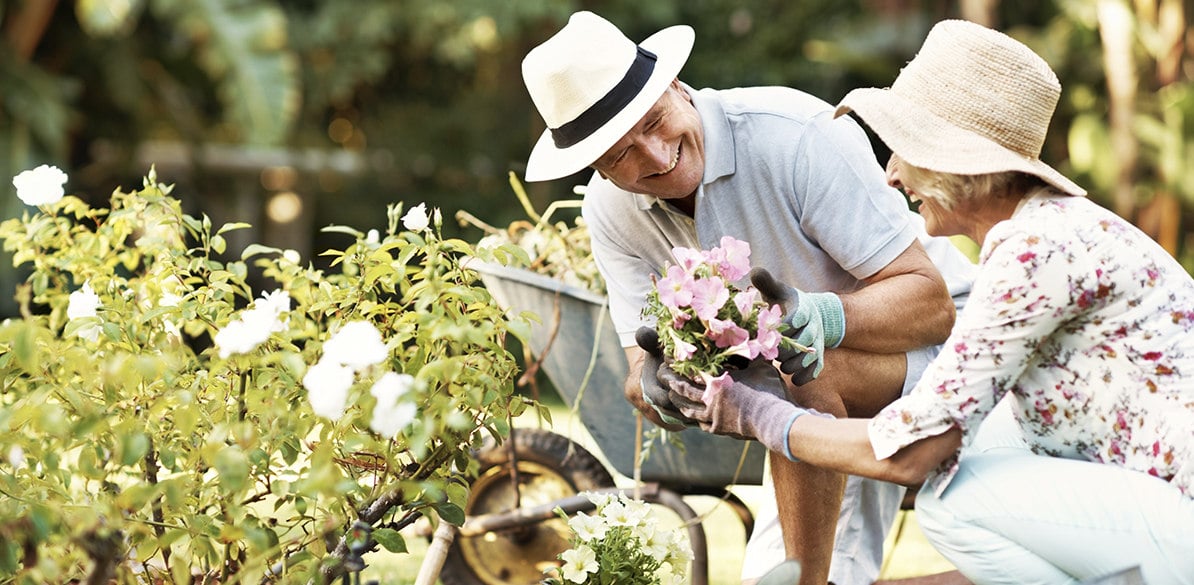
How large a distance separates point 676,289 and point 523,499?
1.26 meters

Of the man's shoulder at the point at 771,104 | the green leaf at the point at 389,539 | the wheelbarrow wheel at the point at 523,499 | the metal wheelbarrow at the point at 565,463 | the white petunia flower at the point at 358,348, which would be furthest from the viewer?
the wheelbarrow wheel at the point at 523,499

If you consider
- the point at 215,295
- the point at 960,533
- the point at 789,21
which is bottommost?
the point at 960,533

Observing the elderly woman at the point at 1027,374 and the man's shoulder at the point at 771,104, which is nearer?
the elderly woman at the point at 1027,374

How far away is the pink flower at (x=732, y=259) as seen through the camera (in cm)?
185

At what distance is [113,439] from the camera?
70.0 inches

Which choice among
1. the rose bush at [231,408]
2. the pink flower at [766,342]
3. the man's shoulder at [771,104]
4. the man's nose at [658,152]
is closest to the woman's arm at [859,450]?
the pink flower at [766,342]

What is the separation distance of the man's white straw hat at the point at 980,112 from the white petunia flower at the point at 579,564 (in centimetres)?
82

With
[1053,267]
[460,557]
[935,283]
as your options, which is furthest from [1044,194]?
[460,557]

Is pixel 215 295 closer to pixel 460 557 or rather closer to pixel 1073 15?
pixel 460 557

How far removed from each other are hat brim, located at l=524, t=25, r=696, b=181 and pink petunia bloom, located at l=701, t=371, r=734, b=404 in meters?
0.43

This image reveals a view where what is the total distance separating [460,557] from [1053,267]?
170 centimetres

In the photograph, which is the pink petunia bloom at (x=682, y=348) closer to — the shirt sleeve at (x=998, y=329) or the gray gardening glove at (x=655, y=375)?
the gray gardening glove at (x=655, y=375)

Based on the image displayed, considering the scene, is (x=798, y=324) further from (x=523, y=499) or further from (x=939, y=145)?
(x=523, y=499)

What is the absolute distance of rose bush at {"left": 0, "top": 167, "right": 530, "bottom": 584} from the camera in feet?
4.83
